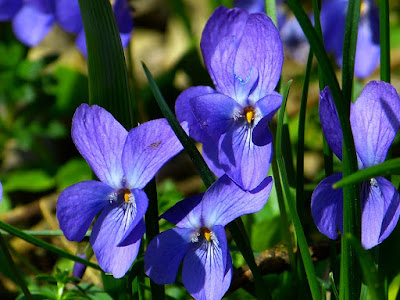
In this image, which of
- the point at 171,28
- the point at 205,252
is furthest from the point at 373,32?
the point at 171,28

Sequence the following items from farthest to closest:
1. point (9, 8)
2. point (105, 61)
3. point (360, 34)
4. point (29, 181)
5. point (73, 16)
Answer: point (29, 181) < point (9, 8) < point (360, 34) < point (73, 16) < point (105, 61)

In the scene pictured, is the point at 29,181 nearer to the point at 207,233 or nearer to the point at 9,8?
the point at 9,8

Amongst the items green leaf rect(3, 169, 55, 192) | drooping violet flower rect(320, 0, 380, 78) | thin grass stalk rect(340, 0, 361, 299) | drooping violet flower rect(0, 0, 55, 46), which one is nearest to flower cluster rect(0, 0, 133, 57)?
drooping violet flower rect(0, 0, 55, 46)

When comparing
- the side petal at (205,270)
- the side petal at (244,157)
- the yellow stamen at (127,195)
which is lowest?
the side petal at (205,270)

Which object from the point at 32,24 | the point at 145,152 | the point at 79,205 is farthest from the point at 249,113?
the point at 32,24

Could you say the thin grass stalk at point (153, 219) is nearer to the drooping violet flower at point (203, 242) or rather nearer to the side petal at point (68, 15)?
the drooping violet flower at point (203, 242)

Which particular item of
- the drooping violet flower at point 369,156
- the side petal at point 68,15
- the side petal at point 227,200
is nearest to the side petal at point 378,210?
the drooping violet flower at point 369,156

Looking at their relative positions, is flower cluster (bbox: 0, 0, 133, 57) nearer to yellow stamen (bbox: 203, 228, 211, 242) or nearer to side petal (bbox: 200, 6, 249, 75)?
side petal (bbox: 200, 6, 249, 75)
